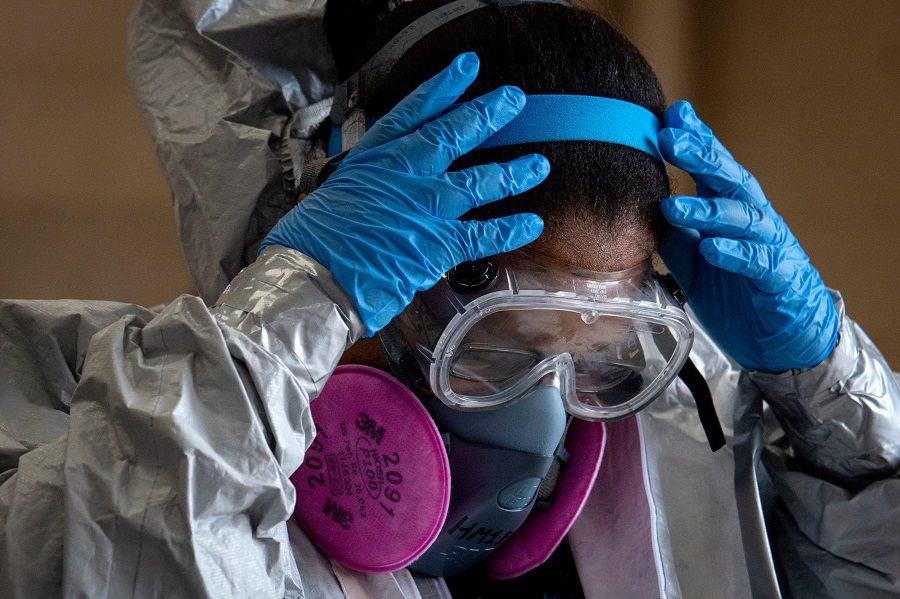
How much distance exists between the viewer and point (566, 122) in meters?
1.01

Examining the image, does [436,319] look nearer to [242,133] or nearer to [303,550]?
[303,550]

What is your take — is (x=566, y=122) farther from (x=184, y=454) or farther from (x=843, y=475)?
(x=843, y=475)

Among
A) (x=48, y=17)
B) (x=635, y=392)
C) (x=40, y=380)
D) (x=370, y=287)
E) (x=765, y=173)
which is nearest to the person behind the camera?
(x=370, y=287)

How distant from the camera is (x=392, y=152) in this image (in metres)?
1.00

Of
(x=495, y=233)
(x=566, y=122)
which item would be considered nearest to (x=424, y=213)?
(x=495, y=233)

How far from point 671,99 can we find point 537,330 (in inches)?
48.4

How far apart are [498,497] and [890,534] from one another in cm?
58

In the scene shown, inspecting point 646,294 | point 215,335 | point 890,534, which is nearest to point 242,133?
point 215,335

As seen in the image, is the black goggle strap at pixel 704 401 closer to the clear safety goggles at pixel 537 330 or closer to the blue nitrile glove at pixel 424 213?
the clear safety goggles at pixel 537 330

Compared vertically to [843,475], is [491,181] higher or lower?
higher

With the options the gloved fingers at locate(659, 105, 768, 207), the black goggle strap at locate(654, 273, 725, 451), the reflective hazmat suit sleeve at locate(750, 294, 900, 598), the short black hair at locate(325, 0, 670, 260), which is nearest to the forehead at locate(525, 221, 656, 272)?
the short black hair at locate(325, 0, 670, 260)

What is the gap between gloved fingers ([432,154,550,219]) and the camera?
966 mm

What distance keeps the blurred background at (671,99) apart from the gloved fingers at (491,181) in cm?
88

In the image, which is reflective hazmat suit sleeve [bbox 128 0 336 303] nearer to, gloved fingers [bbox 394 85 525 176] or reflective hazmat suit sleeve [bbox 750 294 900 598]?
gloved fingers [bbox 394 85 525 176]
